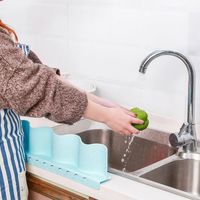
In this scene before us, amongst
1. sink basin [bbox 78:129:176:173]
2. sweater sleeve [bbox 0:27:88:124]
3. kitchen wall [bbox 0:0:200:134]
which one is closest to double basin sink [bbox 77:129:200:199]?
sink basin [bbox 78:129:176:173]

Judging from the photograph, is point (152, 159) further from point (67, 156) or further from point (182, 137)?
point (67, 156)

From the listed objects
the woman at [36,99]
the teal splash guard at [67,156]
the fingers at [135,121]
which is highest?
the woman at [36,99]

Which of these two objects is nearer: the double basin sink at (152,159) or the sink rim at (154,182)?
the sink rim at (154,182)

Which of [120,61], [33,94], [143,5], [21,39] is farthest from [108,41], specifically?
[33,94]

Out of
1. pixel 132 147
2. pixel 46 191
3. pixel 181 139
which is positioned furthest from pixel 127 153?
pixel 46 191

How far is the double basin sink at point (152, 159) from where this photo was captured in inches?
49.6

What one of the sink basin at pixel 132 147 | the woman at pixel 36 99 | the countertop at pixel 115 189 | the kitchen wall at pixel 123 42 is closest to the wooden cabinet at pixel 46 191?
the countertop at pixel 115 189

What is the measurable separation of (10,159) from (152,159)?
20.1 inches

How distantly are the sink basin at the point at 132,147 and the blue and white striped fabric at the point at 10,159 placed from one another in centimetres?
36

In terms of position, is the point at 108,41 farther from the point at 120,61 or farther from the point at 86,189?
the point at 86,189

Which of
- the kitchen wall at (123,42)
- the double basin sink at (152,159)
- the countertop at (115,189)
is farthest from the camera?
the kitchen wall at (123,42)

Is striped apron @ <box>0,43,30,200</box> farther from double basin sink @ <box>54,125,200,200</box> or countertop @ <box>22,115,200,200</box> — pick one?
double basin sink @ <box>54,125,200,200</box>

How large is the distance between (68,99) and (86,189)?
226 millimetres

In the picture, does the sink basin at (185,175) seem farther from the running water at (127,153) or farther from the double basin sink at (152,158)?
the running water at (127,153)
